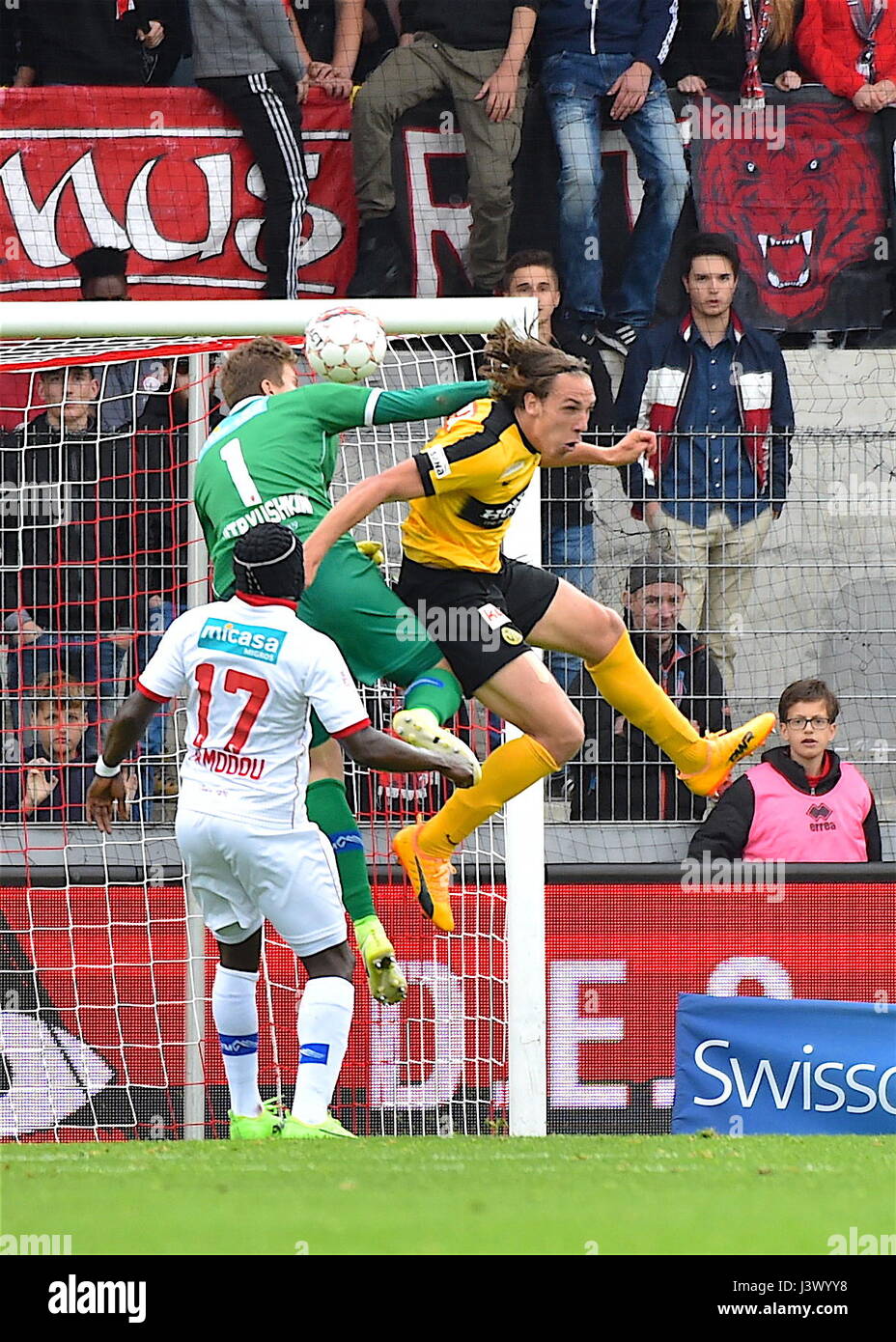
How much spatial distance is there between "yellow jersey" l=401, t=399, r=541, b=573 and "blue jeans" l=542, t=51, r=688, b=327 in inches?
145

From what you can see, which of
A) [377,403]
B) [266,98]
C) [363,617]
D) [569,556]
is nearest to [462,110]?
[266,98]

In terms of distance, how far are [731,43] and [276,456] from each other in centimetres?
555

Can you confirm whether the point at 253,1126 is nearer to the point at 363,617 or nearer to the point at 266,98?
the point at 363,617

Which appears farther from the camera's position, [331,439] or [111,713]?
[111,713]

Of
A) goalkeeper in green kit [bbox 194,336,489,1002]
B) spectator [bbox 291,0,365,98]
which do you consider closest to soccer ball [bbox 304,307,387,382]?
goalkeeper in green kit [bbox 194,336,489,1002]

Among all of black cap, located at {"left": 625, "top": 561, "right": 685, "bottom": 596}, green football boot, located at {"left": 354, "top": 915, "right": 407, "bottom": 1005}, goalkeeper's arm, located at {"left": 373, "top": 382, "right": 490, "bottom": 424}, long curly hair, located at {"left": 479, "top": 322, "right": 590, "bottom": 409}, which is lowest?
green football boot, located at {"left": 354, "top": 915, "right": 407, "bottom": 1005}

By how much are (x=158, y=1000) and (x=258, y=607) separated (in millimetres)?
3285

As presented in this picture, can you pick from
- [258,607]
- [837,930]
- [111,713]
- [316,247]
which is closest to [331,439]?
[258,607]

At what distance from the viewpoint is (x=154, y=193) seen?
10547 millimetres

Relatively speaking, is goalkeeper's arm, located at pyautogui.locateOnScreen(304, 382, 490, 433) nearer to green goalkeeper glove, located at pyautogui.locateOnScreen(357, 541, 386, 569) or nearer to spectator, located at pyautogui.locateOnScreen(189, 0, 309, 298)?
green goalkeeper glove, located at pyautogui.locateOnScreen(357, 541, 386, 569)

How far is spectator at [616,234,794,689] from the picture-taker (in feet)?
28.0

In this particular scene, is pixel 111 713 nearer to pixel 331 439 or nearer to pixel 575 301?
pixel 331 439

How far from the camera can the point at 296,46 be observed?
10430 millimetres

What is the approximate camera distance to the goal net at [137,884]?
8.06 metres
